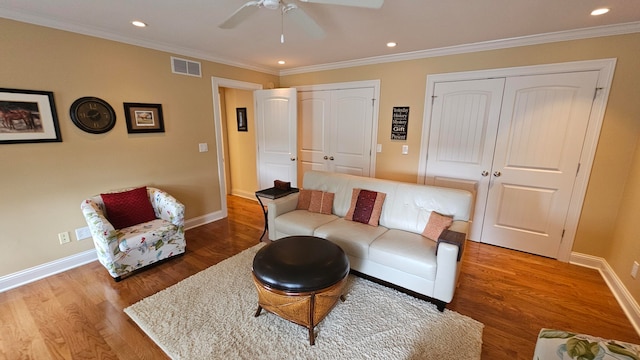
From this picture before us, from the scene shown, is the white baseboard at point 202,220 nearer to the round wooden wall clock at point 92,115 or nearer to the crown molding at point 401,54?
the round wooden wall clock at point 92,115

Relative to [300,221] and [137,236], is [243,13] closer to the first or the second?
[300,221]

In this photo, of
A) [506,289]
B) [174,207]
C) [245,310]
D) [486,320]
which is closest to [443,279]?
[486,320]

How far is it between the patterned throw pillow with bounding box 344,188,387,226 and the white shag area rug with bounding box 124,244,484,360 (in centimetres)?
67

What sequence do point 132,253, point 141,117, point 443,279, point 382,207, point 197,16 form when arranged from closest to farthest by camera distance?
point 443,279 < point 197,16 < point 132,253 < point 382,207 < point 141,117

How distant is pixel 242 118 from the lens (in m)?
4.98

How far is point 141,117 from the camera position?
3.04m

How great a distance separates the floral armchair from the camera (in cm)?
234

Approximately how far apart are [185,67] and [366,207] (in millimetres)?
2906

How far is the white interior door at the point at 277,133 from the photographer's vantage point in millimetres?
4121

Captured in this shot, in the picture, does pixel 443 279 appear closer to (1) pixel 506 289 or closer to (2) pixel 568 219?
(1) pixel 506 289

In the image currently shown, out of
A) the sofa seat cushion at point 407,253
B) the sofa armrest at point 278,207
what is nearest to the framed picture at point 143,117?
the sofa armrest at point 278,207

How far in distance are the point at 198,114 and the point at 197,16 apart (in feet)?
5.01

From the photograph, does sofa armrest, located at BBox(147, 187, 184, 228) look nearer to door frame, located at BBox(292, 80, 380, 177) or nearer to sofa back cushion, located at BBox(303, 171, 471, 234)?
sofa back cushion, located at BBox(303, 171, 471, 234)

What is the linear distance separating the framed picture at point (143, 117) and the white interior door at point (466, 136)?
349 cm
